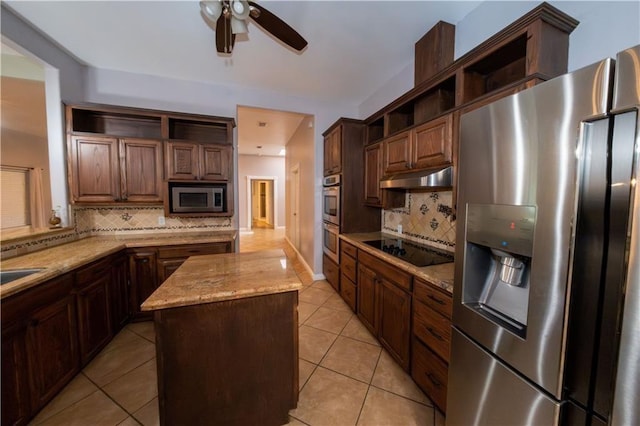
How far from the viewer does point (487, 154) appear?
1.04 meters

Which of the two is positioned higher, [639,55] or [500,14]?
[500,14]

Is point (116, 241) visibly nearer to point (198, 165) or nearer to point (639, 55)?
point (198, 165)

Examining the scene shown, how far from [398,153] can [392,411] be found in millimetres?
2104

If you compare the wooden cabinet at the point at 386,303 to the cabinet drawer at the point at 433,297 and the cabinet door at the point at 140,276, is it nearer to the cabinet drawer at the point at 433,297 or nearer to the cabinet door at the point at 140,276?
the cabinet drawer at the point at 433,297

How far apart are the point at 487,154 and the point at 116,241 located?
11.0 feet

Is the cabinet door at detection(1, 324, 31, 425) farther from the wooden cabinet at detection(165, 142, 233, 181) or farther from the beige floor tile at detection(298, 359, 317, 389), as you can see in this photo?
the wooden cabinet at detection(165, 142, 233, 181)

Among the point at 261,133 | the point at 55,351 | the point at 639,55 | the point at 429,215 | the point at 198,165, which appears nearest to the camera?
the point at 639,55

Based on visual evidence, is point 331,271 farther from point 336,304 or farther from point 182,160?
point 182,160

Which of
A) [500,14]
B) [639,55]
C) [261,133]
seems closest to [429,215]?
[500,14]

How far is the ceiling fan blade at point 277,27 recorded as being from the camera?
158 centimetres

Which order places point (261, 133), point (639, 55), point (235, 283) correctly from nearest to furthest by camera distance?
point (639, 55) < point (235, 283) < point (261, 133)

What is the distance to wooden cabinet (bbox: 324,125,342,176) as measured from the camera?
10.3 feet

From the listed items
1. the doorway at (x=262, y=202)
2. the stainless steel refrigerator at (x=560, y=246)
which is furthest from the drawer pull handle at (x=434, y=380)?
the doorway at (x=262, y=202)

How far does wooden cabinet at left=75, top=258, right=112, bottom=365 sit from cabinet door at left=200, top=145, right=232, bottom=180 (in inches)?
51.6
